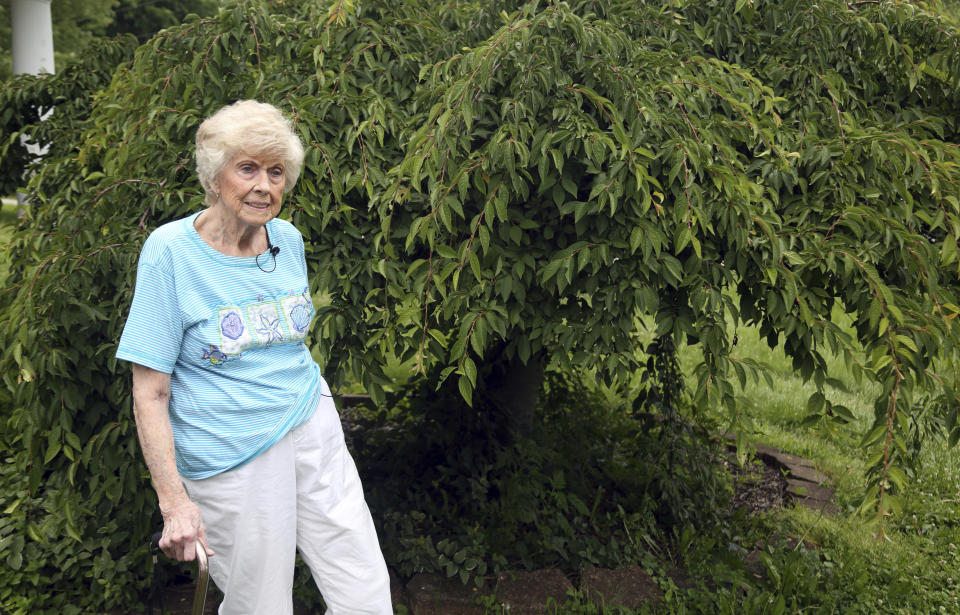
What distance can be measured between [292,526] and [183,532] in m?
0.32

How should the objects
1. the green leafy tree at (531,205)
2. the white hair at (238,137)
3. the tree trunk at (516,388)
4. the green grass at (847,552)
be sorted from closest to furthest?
the white hair at (238,137) → the green leafy tree at (531,205) → the green grass at (847,552) → the tree trunk at (516,388)

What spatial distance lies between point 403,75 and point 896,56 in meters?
1.88

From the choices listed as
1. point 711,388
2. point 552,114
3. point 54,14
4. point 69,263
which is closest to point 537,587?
point 711,388

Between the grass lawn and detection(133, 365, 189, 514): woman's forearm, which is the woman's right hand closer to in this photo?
detection(133, 365, 189, 514): woman's forearm

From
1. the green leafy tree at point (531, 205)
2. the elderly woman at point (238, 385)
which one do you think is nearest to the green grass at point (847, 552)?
the green leafy tree at point (531, 205)

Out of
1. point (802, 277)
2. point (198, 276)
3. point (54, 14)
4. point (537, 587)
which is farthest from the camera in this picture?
point (54, 14)

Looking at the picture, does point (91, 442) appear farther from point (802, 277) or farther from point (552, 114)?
point (802, 277)

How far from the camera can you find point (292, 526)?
6.64 ft

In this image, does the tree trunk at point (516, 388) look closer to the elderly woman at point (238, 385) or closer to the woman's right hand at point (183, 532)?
the elderly woman at point (238, 385)

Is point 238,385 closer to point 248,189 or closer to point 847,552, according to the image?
point 248,189

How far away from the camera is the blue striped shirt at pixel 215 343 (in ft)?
5.95

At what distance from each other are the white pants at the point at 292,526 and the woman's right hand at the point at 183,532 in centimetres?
12

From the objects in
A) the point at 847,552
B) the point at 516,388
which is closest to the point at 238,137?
the point at 516,388

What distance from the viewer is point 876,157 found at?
2518mm
